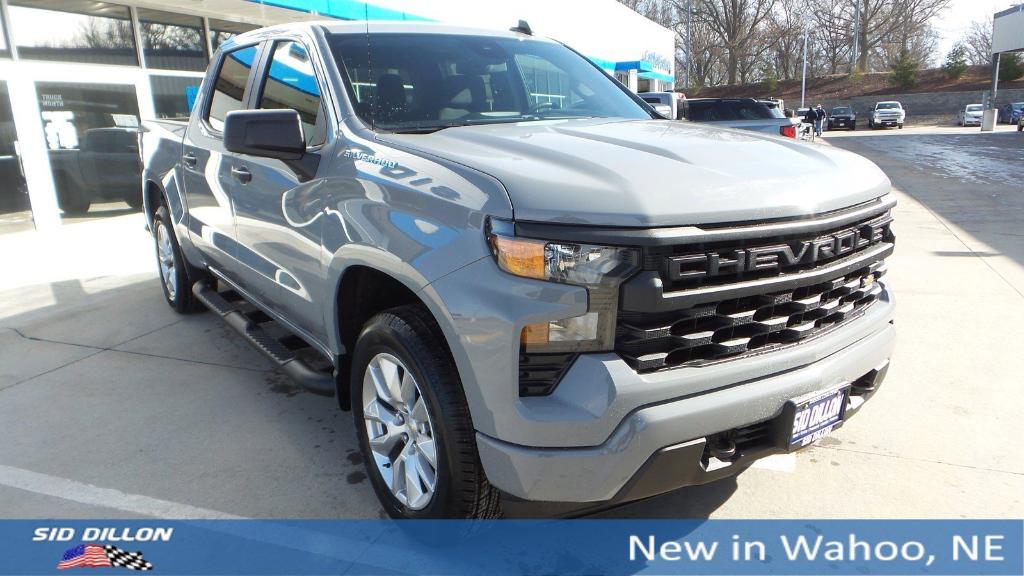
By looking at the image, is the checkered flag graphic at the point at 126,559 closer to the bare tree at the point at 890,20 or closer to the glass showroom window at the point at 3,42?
the glass showroom window at the point at 3,42

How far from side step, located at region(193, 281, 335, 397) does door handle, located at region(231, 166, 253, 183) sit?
2.74ft

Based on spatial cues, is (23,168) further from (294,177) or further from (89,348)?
(294,177)

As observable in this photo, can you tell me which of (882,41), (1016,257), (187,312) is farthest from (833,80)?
(187,312)

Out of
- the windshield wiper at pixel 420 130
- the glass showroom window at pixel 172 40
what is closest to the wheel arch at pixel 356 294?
the windshield wiper at pixel 420 130

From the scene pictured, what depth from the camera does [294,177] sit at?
10.2 feet

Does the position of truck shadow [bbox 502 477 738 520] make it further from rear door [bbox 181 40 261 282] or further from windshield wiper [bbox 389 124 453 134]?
rear door [bbox 181 40 261 282]

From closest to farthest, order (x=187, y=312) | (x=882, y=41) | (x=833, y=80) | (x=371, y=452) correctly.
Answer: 1. (x=371, y=452)
2. (x=187, y=312)
3. (x=833, y=80)
4. (x=882, y=41)

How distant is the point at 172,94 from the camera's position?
1197cm

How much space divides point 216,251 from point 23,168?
743cm

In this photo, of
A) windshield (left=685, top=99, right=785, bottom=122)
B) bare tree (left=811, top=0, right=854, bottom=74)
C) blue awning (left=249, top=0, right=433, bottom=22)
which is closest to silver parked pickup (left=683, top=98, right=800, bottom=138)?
windshield (left=685, top=99, right=785, bottom=122)

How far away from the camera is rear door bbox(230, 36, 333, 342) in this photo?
301cm

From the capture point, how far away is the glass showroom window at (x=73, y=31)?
9.71 metres

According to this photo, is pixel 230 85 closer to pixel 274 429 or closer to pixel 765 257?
pixel 274 429

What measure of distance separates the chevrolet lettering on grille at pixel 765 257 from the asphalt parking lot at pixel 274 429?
3.55 ft
